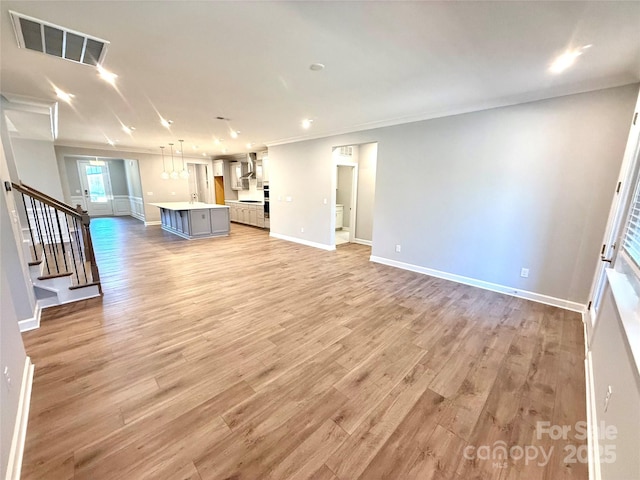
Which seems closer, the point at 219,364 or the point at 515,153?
the point at 219,364

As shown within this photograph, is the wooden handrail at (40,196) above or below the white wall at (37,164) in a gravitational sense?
below

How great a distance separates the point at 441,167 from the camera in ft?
13.5

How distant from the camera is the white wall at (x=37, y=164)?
572cm

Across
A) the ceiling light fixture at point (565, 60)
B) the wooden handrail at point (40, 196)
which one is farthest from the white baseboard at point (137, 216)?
the ceiling light fixture at point (565, 60)

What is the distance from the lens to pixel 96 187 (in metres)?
11.0

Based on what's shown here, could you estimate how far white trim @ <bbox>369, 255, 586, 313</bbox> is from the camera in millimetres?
3277

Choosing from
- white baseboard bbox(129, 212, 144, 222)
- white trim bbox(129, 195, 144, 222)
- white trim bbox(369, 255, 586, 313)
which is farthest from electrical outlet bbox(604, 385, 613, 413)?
white baseboard bbox(129, 212, 144, 222)

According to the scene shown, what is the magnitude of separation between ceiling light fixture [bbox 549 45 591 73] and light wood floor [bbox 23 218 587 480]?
2668 millimetres

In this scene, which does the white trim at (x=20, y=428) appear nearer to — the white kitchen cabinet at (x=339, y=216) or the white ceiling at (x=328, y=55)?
the white ceiling at (x=328, y=55)

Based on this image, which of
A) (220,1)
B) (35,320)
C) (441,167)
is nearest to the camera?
(220,1)

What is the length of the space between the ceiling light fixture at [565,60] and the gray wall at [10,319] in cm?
459

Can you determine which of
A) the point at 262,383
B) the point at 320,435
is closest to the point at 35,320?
the point at 262,383

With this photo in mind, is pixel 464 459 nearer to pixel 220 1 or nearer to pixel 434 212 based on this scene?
pixel 220 1

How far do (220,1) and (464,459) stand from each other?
10.4 feet
